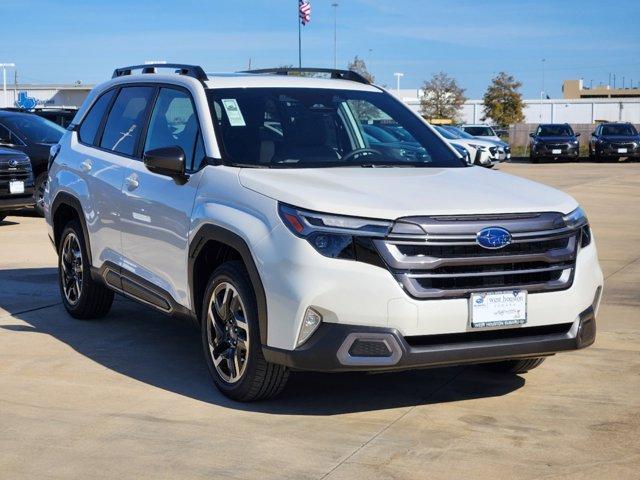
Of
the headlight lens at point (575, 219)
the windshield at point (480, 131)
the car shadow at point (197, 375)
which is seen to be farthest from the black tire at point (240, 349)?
the windshield at point (480, 131)

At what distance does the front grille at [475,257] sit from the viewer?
5.23 meters

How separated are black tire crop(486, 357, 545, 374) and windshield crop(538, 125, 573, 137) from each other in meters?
37.0

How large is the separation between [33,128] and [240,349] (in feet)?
42.3

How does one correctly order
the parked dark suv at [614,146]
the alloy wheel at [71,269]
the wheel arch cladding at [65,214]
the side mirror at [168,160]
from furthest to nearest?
the parked dark suv at [614,146], the alloy wheel at [71,269], the wheel arch cladding at [65,214], the side mirror at [168,160]

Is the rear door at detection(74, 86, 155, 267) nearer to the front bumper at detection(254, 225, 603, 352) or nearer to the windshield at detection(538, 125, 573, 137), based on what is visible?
the front bumper at detection(254, 225, 603, 352)

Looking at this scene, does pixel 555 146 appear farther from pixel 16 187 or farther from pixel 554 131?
pixel 16 187

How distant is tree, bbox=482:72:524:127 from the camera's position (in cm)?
8531

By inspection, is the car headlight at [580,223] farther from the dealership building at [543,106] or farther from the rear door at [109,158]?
the dealership building at [543,106]

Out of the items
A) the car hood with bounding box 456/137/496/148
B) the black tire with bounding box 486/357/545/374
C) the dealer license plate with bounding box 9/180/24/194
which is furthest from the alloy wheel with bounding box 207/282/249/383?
the car hood with bounding box 456/137/496/148

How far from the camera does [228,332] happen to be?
19.5 ft

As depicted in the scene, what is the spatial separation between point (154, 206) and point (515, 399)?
7.88 ft

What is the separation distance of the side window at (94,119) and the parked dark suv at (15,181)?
292 inches

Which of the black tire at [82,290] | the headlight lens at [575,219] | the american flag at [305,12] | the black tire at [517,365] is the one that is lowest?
the black tire at [517,365]

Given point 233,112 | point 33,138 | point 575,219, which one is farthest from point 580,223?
point 33,138
